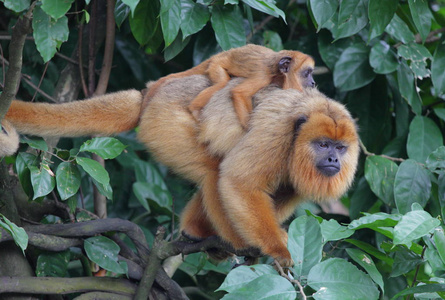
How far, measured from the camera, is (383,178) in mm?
3623

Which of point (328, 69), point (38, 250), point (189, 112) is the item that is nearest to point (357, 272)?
point (189, 112)

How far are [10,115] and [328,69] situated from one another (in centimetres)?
250

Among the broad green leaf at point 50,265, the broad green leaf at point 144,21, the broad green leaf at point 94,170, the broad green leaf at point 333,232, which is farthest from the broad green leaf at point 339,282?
the broad green leaf at point 144,21

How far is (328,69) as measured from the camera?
4.31 metres

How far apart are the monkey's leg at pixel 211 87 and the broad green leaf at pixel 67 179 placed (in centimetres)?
75

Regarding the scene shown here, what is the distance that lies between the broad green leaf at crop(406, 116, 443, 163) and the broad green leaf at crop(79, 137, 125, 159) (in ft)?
6.85

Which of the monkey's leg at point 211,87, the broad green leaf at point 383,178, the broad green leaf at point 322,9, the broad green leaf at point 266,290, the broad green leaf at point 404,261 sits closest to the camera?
the broad green leaf at point 266,290

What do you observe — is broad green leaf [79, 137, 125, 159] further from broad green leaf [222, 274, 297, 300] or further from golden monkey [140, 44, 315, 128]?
broad green leaf [222, 274, 297, 300]

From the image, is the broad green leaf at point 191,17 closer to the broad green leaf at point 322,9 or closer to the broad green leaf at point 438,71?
the broad green leaf at point 322,9

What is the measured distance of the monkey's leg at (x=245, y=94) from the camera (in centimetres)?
298

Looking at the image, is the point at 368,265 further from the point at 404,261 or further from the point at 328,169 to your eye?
the point at 328,169

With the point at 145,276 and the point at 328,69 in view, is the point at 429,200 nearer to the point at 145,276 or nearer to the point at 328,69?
the point at 328,69

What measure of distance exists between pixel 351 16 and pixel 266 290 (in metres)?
1.93

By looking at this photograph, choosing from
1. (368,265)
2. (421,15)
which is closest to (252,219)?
(368,265)
